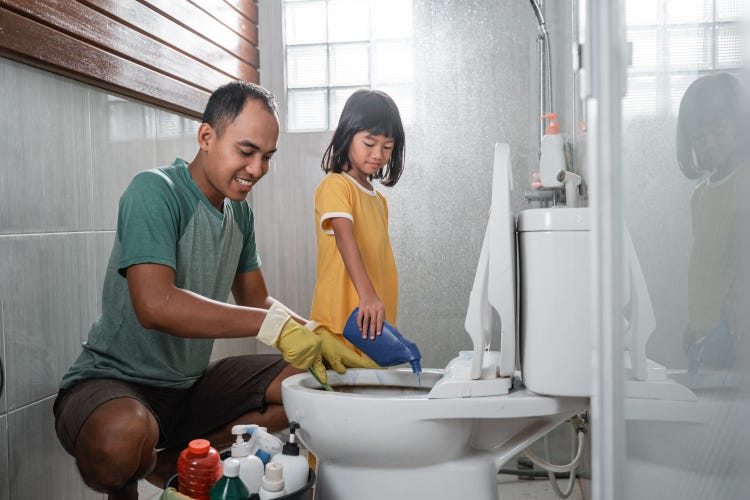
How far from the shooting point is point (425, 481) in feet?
4.21

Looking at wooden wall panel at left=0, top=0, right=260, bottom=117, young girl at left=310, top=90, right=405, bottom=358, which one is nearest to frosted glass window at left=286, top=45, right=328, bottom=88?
wooden wall panel at left=0, top=0, right=260, bottom=117

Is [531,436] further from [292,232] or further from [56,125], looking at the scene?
[292,232]

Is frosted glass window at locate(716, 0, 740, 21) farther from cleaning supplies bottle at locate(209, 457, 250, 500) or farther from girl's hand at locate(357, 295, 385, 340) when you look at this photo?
girl's hand at locate(357, 295, 385, 340)

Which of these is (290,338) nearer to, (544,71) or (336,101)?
(544,71)

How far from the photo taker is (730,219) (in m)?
0.47

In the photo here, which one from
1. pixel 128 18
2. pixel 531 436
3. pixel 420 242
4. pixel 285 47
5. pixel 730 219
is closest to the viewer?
pixel 730 219

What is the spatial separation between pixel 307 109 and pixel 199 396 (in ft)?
4.84

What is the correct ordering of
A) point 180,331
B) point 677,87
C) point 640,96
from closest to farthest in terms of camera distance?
point 677,87 → point 640,96 → point 180,331

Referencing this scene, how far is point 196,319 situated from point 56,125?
642 millimetres

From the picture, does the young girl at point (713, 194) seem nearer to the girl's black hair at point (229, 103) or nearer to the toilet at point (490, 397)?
the toilet at point (490, 397)

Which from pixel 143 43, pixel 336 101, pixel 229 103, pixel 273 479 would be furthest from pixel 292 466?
pixel 336 101

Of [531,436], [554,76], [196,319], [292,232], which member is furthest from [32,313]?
[554,76]

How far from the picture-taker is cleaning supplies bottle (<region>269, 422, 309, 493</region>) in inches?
48.6

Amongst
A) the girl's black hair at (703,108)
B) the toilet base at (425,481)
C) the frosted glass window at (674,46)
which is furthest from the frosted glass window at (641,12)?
the toilet base at (425,481)
